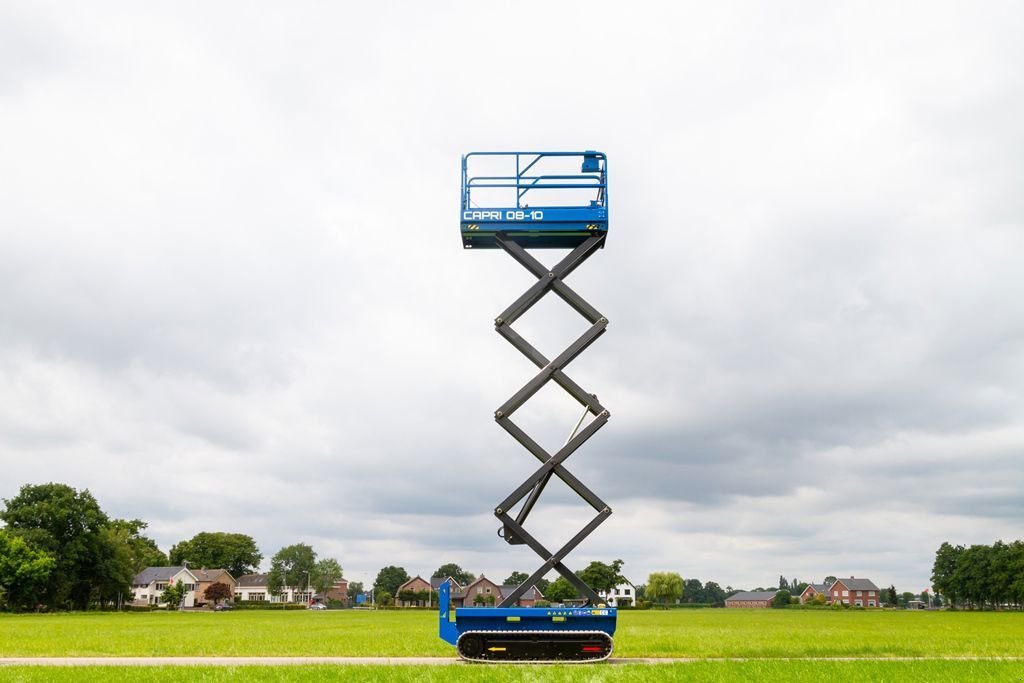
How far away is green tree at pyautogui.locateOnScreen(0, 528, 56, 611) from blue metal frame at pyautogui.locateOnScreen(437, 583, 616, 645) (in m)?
83.7

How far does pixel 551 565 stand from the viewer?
20172 mm

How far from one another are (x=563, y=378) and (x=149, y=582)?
161m

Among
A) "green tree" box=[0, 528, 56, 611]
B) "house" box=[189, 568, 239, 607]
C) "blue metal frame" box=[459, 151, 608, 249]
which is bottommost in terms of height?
"house" box=[189, 568, 239, 607]

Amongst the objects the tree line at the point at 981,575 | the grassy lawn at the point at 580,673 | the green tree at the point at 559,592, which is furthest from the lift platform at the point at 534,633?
the tree line at the point at 981,575

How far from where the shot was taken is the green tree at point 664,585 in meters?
162

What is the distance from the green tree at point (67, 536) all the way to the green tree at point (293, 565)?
72.4 metres

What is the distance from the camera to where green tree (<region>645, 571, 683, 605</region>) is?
162m

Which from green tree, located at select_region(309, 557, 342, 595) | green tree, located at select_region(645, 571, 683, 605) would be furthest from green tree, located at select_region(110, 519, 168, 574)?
green tree, located at select_region(645, 571, 683, 605)

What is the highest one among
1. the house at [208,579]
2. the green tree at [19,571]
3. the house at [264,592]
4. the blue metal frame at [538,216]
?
the blue metal frame at [538,216]

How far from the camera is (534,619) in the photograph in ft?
63.1

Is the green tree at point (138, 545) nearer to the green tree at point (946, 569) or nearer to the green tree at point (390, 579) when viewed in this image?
the green tree at point (390, 579)

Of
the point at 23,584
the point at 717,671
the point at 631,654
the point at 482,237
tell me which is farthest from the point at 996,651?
the point at 23,584

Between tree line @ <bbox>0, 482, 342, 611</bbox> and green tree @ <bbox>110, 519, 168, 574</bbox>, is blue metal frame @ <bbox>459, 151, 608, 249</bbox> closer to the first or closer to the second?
tree line @ <bbox>0, 482, 342, 611</bbox>

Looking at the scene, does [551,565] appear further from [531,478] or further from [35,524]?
[35,524]
